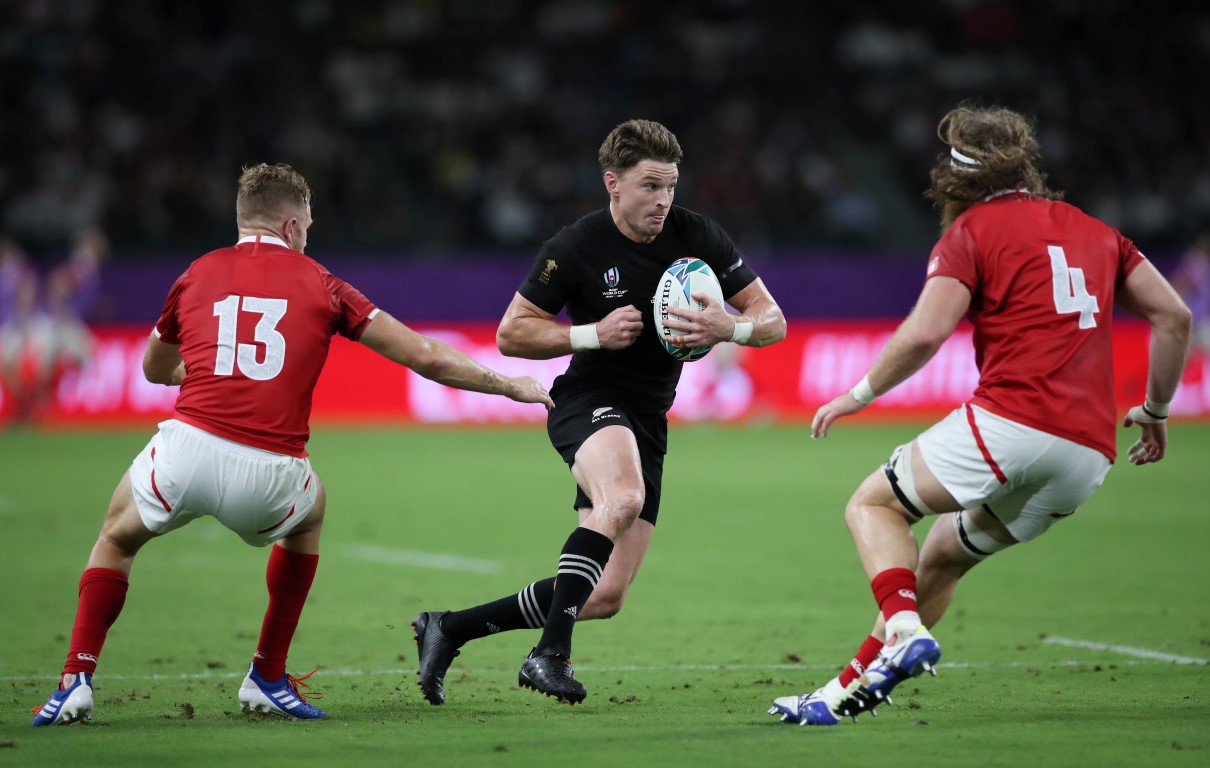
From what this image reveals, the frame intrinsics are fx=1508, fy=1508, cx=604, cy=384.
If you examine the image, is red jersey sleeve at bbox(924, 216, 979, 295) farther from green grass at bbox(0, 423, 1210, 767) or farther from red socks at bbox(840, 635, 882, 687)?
green grass at bbox(0, 423, 1210, 767)

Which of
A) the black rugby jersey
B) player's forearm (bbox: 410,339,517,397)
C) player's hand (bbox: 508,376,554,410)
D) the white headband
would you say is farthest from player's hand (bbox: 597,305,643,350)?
the white headband

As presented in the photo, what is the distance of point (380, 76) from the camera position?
28.0 metres

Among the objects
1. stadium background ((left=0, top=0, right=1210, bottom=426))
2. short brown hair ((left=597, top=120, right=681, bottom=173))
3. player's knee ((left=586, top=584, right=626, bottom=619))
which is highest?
stadium background ((left=0, top=0, right=1210, bottom=426))

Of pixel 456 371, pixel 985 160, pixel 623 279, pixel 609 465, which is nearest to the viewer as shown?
pixel 985 160

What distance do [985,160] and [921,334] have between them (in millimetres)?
779

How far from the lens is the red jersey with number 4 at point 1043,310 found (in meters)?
5.61

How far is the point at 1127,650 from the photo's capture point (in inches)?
308

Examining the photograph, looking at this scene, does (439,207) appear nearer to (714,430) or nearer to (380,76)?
(380,76)

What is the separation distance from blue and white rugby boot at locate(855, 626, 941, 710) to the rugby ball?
174 cm

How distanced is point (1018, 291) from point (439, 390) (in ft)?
57.1

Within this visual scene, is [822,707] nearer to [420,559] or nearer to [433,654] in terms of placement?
[433,654]

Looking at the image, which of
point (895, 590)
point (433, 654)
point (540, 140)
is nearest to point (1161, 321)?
point (895, 590)

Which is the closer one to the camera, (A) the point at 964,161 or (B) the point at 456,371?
(A) the point at 964,161

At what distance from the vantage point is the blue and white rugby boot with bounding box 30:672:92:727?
581cm
